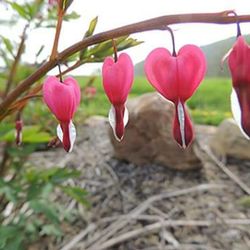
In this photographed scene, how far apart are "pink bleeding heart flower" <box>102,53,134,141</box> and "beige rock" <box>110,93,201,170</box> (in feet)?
5.45

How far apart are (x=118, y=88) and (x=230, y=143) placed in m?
2.06

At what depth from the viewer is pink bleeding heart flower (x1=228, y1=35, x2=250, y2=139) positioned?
48cm

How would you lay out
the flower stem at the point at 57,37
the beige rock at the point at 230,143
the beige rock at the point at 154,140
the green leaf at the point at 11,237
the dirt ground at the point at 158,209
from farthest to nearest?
the beige rock at the point at 230,143, the beige rock at the point at 154,140, the dirt ground at the point at 158,209, the green leaf at the point at 11,237, the flower stem at the point at 57,37

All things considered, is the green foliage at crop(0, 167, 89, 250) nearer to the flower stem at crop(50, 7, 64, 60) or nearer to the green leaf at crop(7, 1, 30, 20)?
the green leaf at crop(7, 1, 30, 20)

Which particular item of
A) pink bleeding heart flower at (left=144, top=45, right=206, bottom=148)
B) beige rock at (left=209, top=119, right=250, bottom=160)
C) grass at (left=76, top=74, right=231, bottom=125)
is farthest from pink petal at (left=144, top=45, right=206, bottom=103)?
beige rock at (left=209, top=119, right=250, bottom=160)

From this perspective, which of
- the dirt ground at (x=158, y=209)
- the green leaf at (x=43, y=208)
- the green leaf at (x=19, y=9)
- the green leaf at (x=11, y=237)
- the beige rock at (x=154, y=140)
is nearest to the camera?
the green leaf at (x=19, y=9)

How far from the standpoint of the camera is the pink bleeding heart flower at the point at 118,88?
1.77 feet

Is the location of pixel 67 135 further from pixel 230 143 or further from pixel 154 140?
pixel 230 143

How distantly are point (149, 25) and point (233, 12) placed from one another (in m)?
0.09

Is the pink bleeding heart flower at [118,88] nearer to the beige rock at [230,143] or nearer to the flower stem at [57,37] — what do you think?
the flower stem at [57,37]

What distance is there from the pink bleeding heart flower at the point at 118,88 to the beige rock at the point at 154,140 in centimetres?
166

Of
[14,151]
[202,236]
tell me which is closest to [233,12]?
[14,151]

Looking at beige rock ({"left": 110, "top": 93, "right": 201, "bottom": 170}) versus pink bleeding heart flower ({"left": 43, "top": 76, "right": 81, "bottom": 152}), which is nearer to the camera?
pink bleeding heart flower ({"left": 43, "top": 76, "right": 81, "bottom": 152})

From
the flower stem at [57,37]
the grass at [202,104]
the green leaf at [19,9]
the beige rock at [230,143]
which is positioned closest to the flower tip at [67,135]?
the flower stem at [57,37]
